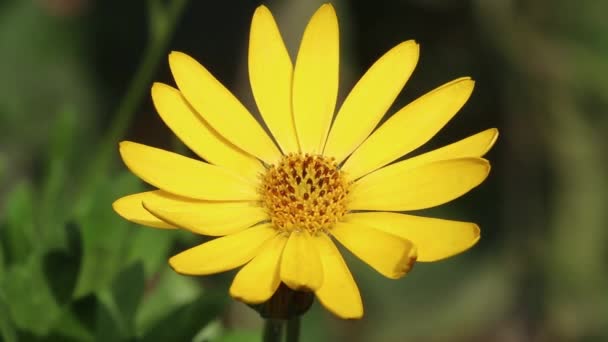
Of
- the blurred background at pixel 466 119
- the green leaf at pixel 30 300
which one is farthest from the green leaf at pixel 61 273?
the blurred background at pixel 466 119

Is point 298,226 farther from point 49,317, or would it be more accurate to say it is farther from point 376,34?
point 376,34

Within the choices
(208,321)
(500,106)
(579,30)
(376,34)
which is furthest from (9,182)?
(208,321)

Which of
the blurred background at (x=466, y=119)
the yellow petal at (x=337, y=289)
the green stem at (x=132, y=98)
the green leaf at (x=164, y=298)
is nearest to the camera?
the yellow petal at (x=337, y=289)

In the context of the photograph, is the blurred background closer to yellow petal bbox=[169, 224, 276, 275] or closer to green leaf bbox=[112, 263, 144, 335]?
green leaf bbox=[112, 263, 144, 335]

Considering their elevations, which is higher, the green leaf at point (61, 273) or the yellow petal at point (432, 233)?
A: the yellow petal at point (432, 233)

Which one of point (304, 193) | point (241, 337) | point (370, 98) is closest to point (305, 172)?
point (304, 193)

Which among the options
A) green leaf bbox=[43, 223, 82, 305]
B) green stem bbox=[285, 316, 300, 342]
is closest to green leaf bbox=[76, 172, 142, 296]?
green leaf bbox=[43, 223, 82, 305]

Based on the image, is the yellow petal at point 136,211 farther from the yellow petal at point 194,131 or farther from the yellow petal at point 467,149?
the yellow petal at point 467,149
